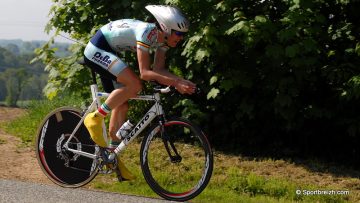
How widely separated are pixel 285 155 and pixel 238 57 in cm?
172

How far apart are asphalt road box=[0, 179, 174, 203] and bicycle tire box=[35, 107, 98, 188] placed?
22 cm

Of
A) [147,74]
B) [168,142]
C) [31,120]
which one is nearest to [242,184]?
[168,142]

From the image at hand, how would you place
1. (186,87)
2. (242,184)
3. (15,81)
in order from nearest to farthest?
1. (186,87)
2. (242,184)
3. (15,81)

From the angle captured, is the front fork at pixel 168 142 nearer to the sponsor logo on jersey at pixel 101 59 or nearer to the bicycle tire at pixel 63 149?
the sponsor logo on jersey at pixel 101 59

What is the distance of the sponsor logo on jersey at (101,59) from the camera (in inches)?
215

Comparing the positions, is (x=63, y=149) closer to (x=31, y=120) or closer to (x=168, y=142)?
(x=168, y=142)

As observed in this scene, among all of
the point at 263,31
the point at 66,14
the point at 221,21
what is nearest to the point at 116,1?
the point at 66,14

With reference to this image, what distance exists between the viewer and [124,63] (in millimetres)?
5473

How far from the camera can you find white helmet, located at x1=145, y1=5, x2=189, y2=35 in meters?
5.24

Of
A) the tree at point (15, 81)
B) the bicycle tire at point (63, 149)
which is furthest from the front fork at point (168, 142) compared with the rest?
the tree at point (15, 81)

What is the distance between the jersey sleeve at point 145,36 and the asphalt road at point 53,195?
1458mm

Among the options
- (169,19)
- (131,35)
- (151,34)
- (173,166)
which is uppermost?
(169,19)

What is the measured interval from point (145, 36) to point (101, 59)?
0.58 metres

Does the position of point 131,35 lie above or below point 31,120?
above
